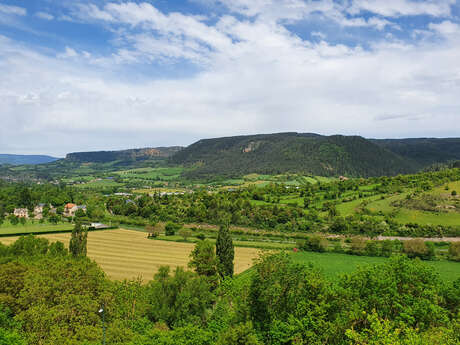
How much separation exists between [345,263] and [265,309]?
42791 mm

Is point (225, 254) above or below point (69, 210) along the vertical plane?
above

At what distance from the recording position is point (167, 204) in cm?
12444

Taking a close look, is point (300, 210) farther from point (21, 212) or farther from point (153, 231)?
point (21, 212)

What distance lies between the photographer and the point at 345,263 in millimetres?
59250

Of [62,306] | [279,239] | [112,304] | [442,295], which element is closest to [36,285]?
[62,306]

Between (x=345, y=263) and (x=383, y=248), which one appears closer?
(x=345, y=263)

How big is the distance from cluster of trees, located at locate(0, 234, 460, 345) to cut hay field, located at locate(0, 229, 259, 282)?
17.1 metres

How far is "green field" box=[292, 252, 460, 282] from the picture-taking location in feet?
170

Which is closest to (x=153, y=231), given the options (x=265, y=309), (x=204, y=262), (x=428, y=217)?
(x=204, y=262)

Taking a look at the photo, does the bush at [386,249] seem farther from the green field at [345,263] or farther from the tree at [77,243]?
the tree at [77,243]

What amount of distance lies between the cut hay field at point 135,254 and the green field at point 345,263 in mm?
11924

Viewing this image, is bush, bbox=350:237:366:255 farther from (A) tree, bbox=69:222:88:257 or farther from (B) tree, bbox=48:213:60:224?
(B) tree, bbox=48:213:60:224

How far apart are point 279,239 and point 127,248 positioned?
39.9 meters

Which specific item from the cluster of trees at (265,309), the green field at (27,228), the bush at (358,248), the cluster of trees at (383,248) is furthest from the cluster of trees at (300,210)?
the cluster of trees at (265,309)
